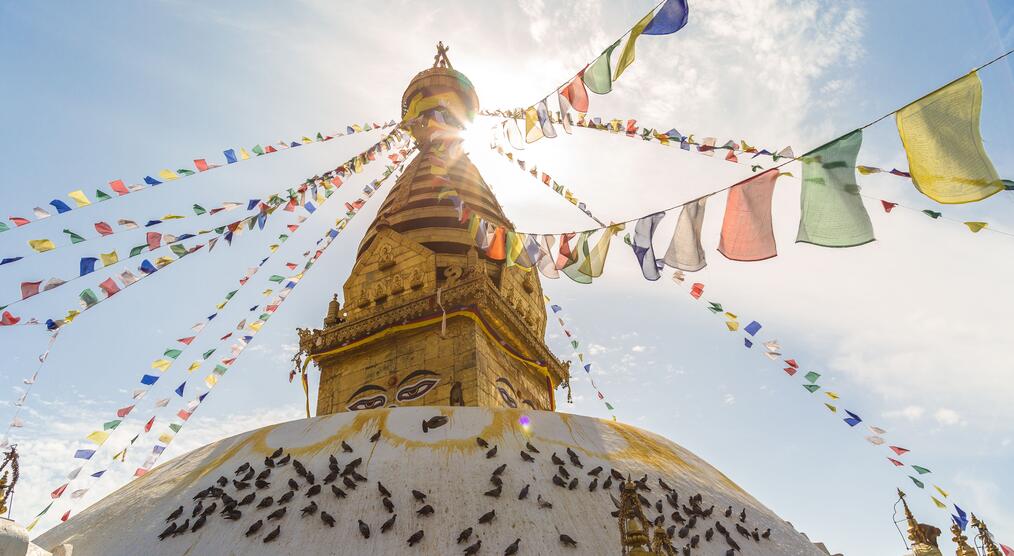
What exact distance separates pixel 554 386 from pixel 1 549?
10309mm

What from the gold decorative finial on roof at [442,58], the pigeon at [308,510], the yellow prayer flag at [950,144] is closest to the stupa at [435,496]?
the pigeon at [308,510]

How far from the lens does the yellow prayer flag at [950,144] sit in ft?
13.1

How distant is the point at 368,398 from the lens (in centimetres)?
1134

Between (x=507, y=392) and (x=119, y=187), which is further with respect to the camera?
(x=507, y=392)

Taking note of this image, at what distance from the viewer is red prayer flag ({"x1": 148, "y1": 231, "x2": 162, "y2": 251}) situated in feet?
27.4

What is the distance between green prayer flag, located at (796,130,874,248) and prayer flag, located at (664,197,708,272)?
3.68 feet

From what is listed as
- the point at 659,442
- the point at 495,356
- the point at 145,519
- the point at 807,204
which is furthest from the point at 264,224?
the point at 807,204

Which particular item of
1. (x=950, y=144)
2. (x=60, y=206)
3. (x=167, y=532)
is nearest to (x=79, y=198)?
(x=60, y=206)

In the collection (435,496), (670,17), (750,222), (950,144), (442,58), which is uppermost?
(442,58)

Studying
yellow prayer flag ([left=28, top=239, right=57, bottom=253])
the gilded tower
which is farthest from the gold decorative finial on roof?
yellow prayer flag ([left=28, top=239, right=57, bottom=253])

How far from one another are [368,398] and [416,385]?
36.3 inches

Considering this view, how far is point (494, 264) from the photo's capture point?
13320 mm

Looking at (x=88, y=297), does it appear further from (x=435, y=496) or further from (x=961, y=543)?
(x=961, y=543)

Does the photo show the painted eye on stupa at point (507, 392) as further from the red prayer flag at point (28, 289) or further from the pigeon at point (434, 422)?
the red prayer flag at point (28, 289)
